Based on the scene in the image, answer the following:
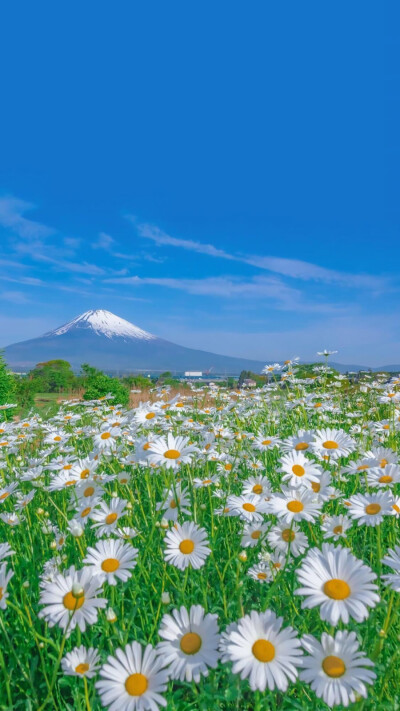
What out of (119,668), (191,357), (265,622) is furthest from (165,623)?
(191,357)

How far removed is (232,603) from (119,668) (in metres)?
1.05

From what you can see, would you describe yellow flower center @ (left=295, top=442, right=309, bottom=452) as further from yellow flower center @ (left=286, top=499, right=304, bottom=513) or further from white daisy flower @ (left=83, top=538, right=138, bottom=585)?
white daisy flower @ (left=83, top=538, right=138, bottom=585)

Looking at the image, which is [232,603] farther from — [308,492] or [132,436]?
[132,436]

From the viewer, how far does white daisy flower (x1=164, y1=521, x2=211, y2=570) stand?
1.61 m

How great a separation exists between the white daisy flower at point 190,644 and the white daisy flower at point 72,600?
247 mm

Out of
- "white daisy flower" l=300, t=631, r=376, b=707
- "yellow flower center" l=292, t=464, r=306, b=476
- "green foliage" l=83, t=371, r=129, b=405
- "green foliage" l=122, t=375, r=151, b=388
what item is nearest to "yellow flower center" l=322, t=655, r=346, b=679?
"white daisy flower" l=300, t=631, r=376, b=707

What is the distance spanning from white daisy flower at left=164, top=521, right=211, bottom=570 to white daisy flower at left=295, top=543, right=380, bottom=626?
1.78ft

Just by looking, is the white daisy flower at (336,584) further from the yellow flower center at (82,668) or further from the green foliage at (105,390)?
the green foliage at (105,390)

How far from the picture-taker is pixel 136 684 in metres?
1.08

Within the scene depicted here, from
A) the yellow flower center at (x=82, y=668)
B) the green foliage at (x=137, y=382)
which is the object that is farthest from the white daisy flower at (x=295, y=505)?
the green foliage at (x=137, y=382)

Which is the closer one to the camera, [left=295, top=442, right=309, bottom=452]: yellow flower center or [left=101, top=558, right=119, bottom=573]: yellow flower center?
[left=101, top=558, right=119, bottom=573]: yellow flower center

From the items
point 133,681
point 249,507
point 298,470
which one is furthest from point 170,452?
point 133,681

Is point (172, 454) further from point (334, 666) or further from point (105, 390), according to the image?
point (105, 390)

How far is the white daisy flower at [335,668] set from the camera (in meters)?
0.98
